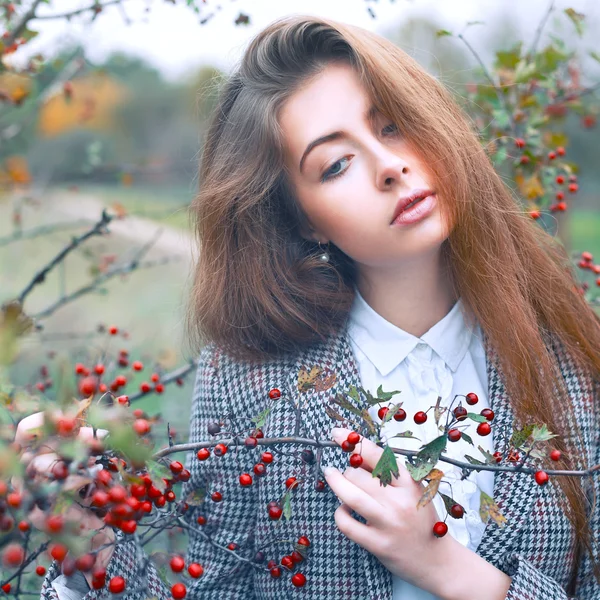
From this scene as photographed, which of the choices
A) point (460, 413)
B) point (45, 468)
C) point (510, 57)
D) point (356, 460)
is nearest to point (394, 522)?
point (356, 460)

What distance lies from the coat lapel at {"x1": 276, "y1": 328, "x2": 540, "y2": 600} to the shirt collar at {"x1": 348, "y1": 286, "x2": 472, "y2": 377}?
50mm

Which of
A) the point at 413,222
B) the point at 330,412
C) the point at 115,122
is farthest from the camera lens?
the point at 115,122

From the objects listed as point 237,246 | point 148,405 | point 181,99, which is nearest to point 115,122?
point 181,99

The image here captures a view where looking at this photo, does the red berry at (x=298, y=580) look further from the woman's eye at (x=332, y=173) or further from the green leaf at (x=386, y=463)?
the woman's eye at (x=332, y=173)

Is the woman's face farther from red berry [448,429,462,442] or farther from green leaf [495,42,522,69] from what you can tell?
green leaf [495,42,522,69]

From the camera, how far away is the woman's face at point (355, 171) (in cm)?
134

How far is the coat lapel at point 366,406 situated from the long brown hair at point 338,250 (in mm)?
31

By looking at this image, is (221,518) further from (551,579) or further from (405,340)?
(551,579)

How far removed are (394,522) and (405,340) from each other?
45 centimetres

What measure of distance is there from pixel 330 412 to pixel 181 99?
22.5 meters

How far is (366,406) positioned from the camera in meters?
1.35

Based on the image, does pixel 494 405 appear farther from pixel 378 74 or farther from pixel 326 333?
pixel 378 74

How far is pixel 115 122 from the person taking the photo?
21.6 metres

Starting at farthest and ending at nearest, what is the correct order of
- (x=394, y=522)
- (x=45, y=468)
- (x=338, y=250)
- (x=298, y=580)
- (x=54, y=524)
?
(x=338, y=250)
(x=298, y=580)
(x=394, y=522)
(x=45, y=468)
(x=54, y=524)
